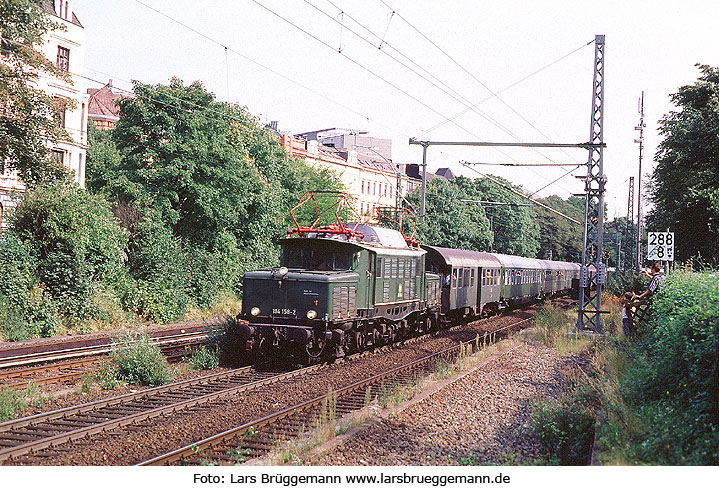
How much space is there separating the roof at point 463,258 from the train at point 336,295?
5.45 ft

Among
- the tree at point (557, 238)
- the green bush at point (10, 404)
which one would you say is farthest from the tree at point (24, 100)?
the tree at point (557, 238)

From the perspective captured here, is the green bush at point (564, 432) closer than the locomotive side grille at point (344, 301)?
Yes

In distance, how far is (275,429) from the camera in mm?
10461

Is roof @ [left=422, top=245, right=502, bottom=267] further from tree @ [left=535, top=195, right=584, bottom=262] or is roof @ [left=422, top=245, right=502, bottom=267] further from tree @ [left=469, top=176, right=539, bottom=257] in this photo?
tree @ [left=535, top=195, right=584, bottom=262]

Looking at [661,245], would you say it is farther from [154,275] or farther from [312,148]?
[312,148]

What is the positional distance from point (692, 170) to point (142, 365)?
28099 mm

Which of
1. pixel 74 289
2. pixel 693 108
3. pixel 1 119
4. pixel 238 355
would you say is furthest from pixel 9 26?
pixel 693 108

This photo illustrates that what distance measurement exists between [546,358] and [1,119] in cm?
1717

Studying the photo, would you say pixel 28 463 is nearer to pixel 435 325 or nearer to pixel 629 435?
pixel 629 435

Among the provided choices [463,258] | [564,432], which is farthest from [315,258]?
[463,258]

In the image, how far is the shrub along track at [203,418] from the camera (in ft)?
28.1

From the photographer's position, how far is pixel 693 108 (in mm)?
35469

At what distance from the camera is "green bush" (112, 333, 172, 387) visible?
537 inches

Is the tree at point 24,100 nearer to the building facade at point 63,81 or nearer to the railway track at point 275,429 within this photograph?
the building facade at point 63,81
